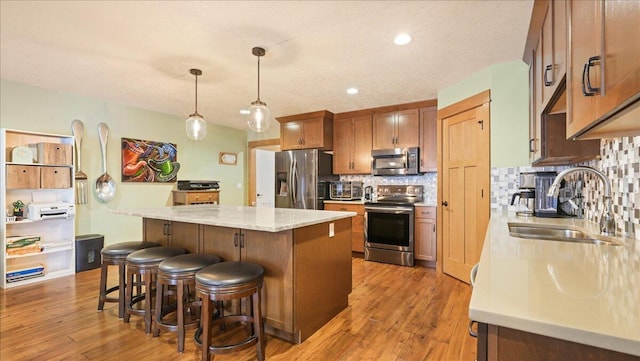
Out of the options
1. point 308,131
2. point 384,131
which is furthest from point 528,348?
point 308,131

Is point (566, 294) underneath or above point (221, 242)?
above

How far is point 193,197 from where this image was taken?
5.10m

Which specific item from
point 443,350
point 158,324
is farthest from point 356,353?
point 158,324

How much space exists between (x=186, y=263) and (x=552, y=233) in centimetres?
244

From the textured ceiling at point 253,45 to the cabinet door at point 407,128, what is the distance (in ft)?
1.44

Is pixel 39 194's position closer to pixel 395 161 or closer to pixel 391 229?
pixel 391 229

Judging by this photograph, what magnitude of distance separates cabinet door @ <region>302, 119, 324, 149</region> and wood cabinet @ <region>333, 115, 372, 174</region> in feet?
0.96

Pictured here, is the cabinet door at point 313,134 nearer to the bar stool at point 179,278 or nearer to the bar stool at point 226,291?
the bar stool at point 179,278

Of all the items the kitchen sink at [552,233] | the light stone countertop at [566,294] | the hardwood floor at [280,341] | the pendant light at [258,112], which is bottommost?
the hardwood floor at [280,341]

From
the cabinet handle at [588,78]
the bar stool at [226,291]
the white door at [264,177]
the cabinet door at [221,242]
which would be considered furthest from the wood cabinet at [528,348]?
the white door at [264,177]

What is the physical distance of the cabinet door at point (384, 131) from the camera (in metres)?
4.52

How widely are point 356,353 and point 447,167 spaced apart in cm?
252

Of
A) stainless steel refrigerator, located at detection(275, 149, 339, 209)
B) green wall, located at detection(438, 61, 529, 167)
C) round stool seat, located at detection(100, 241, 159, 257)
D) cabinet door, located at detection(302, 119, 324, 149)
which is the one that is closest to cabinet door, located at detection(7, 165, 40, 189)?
round stool seat, located at detection(100, 241, 159, 257)

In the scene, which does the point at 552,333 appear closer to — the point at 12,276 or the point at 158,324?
the point at 158,324
